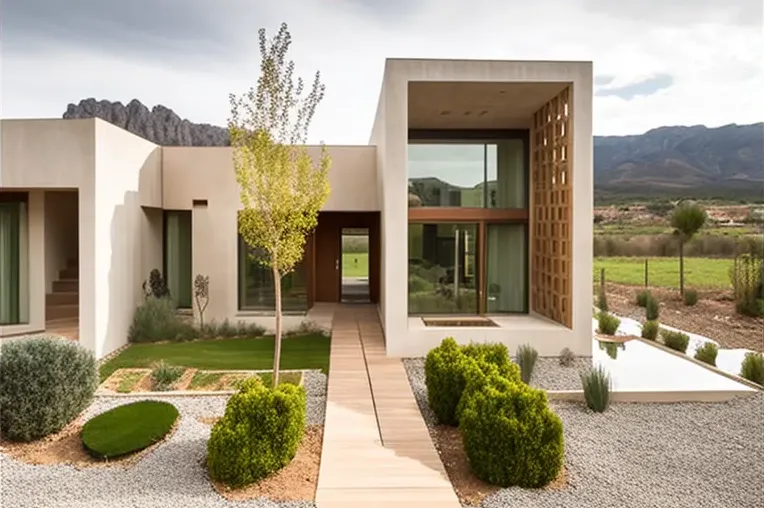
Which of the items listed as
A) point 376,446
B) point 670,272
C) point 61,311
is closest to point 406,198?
point 376,446

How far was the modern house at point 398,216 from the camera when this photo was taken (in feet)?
33.7

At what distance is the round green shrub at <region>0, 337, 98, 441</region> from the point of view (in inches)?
259

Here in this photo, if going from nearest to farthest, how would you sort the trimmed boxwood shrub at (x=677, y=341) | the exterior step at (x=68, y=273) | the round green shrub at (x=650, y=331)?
the trimmed boxwood shrub at (x=677, y=341) < the round green shrub at (x=650, y=331) < the exterior step at (x=68, y=273)

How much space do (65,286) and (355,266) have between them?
8.07 metres

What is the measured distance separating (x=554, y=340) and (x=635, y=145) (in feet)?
124

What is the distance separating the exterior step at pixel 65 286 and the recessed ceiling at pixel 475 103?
937 centimetres

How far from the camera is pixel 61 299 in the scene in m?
13.7

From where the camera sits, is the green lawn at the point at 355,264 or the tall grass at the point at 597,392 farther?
the green lawn at the point at 355,264

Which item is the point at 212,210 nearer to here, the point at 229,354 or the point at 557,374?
the point at 229,354

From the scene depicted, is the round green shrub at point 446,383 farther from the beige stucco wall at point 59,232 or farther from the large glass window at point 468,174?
the beige stucco wall at point 59,232

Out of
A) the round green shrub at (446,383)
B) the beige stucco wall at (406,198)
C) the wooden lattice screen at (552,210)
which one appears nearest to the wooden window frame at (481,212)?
the wooden lattice screen at (552,210)

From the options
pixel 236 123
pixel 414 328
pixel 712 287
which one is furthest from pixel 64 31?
pixel 712 287

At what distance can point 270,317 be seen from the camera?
13.7 meters

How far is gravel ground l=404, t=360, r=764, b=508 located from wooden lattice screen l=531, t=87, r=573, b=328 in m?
3.35
